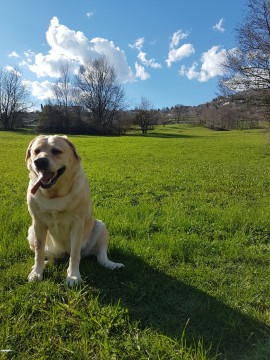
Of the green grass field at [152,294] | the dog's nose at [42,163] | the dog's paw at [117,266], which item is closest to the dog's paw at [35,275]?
the green grass field at [152,294]

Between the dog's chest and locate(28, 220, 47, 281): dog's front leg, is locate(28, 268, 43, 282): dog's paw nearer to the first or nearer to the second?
locate(28, 220, 47, 281): dog's front leg

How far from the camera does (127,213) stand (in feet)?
21.6

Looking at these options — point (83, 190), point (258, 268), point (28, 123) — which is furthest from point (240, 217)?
point (28, 123)

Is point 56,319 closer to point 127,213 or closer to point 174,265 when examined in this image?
point 174,265

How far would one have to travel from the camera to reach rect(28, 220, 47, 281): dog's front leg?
3777 millimetres

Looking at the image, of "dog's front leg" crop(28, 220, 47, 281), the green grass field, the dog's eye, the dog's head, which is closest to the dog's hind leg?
the green grass field

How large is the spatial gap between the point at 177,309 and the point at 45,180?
2080mm

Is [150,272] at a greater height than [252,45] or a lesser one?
lesser

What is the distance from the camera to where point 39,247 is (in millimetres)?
3850

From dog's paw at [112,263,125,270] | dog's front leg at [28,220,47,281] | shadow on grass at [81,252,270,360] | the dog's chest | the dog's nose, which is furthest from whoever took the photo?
dog's paw at [112,263,125,270]

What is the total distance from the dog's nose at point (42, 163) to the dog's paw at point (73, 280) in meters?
1.35

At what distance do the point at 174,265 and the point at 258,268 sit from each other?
1184 millimetres

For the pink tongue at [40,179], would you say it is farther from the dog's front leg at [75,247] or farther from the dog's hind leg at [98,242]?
the dog's hind leg at [98,242]

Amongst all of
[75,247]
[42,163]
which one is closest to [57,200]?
[42,163]
